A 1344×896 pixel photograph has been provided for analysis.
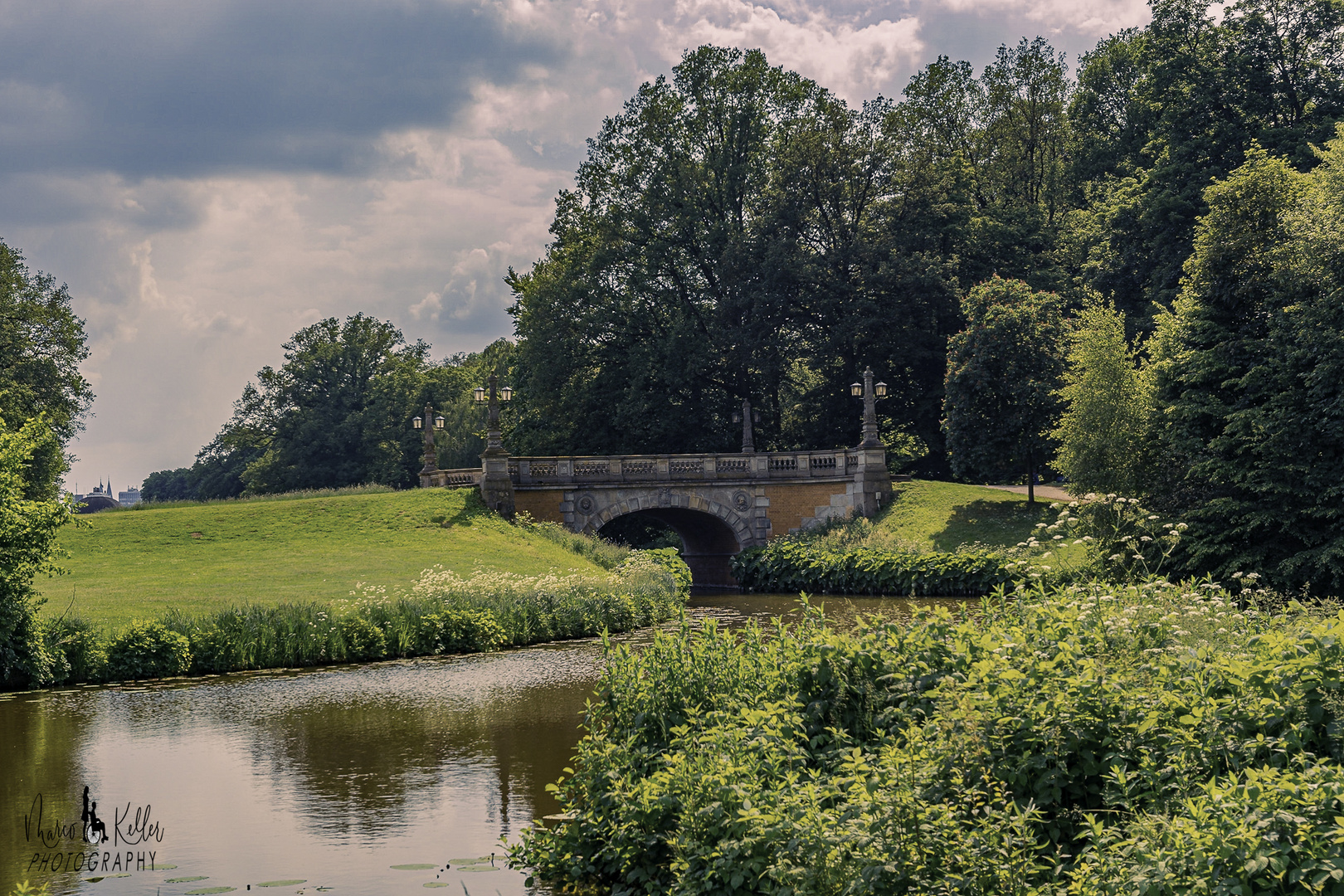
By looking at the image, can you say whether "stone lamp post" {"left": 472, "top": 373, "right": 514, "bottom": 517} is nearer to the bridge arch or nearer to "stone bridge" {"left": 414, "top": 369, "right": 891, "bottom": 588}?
"stone bridge" {"left": 414, "top": 369, "right": 891, "bottom": 588}

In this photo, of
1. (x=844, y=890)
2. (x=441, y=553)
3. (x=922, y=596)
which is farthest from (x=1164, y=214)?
(x=844, y=890)

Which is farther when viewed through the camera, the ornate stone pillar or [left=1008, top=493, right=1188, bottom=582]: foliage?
the ornate stone pillar

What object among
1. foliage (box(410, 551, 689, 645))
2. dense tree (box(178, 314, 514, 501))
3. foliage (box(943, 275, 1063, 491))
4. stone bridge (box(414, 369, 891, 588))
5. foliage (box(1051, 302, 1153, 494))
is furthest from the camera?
dense tree (box(178, 314, 514, 501))

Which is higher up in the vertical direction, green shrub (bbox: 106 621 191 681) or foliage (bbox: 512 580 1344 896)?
foliage (bbox: 512 580 1344 896)

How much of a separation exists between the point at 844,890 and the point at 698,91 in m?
46.3

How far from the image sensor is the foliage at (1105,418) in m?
27.9

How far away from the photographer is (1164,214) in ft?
122

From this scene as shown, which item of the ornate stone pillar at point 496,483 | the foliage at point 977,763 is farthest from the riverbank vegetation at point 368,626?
the ornate stone pillar at point 496,483

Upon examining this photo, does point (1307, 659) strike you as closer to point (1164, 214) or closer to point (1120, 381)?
point (1120, 381)

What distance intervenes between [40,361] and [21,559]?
106 feet

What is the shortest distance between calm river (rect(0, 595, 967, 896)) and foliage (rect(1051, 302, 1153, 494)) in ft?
55.4

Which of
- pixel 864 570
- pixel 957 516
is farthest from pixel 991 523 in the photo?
pixel 864 570

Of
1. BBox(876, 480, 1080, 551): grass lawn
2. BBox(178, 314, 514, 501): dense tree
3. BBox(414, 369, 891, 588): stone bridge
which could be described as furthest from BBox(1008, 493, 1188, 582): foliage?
BBox(178, 314, 514, 501): dense tree

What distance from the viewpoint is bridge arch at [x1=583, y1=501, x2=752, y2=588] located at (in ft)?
131
